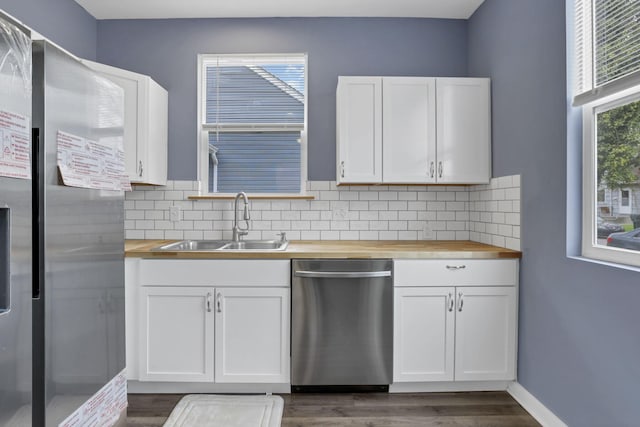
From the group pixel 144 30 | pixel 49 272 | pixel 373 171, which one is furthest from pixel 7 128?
pixel 144 30

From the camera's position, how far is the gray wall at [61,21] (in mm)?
2271

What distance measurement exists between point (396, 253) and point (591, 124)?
1162 millimetres

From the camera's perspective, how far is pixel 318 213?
303 cm

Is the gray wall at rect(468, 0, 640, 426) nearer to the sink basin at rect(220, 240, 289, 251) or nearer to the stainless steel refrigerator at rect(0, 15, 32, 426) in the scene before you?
the sink basin at rect(220, 240, 289, 251)

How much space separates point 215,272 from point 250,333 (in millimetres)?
422

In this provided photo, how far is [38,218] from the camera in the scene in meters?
1.12

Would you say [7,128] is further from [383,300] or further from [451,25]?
[451,25]

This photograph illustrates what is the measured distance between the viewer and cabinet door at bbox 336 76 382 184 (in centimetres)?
265

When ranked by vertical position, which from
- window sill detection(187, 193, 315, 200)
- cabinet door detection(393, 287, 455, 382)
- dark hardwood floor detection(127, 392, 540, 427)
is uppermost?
window sill detection(187, 193, 315, 200)

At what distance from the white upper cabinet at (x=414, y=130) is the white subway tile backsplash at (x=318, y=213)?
1.15 feet

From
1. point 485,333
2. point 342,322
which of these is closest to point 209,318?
point 342,322

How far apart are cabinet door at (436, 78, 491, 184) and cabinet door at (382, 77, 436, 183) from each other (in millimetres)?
89

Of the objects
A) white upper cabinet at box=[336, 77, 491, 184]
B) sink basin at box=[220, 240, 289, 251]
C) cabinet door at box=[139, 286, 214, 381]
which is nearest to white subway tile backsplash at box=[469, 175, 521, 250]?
white upper cabinet at box=[336, 77, 491, 184]

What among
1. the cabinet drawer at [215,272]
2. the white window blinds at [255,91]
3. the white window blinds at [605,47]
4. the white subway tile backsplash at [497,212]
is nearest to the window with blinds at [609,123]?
the white window blinds at [605,47]
